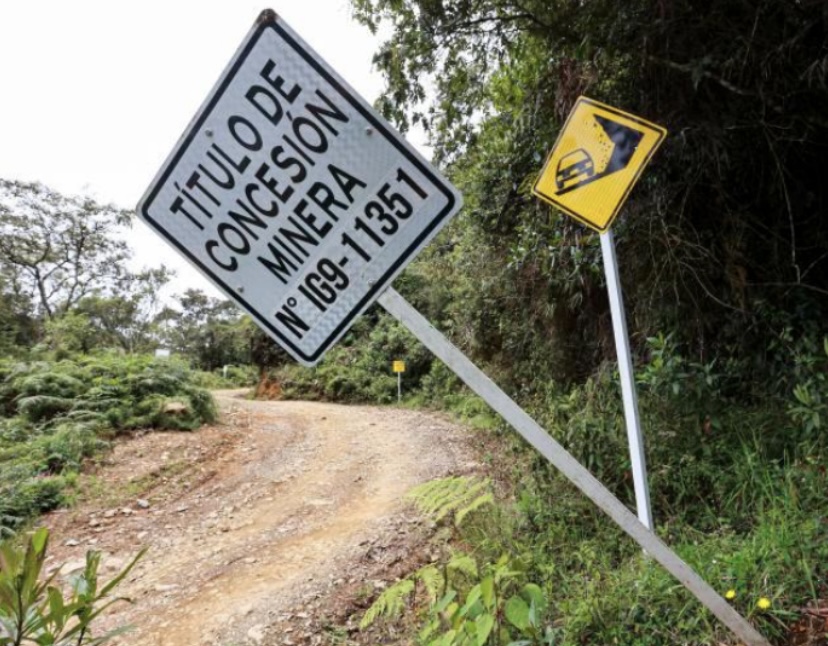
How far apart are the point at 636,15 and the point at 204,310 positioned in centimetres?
3695

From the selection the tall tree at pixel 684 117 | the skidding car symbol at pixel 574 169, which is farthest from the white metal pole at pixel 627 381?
the tall tree at pixel 684 117

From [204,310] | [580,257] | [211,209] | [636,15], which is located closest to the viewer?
[211,209]

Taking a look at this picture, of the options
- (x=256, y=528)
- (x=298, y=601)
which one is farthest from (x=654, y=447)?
(x=256, y=528)

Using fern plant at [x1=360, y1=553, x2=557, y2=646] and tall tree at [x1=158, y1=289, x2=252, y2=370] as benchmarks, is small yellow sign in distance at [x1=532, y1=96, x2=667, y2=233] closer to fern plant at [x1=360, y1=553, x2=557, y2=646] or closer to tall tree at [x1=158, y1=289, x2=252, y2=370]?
fern plant at [x1=360, y1=553, x2=557, y2=646]

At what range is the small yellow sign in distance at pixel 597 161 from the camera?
69.1 inches

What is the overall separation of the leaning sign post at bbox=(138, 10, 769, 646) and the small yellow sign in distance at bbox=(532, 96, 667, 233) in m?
0.90

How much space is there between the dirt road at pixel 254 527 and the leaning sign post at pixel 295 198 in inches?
90.6

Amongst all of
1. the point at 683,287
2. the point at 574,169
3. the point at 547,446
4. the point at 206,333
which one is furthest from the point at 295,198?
the point at 206,333

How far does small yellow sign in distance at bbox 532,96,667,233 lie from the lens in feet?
5.76

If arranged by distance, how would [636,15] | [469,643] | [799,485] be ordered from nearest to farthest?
[469,643]
[799,485]
[636,15]

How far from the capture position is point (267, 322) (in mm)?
1231

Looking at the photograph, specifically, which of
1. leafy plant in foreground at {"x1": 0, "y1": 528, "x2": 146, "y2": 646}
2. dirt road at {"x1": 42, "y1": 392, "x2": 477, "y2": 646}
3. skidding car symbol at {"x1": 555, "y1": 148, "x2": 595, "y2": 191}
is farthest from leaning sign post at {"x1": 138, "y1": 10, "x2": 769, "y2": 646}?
dirt road at {"x1": 42, "y1": 392, "x2": 477, "y2": 646}

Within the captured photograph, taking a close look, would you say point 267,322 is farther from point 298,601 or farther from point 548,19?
point 548,19

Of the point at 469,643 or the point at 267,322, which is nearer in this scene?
the point at 267,322
